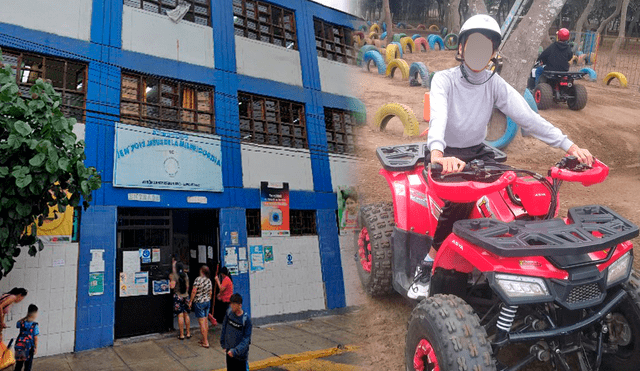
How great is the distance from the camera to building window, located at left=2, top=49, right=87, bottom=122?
8.69 m

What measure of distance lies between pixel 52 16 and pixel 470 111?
28.8ft

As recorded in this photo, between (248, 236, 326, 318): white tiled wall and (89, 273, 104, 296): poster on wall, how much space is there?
3132 mm

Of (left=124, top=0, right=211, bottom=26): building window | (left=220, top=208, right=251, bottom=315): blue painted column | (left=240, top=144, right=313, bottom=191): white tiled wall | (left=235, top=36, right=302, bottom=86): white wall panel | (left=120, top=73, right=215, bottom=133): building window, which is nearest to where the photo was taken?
(left=120, top=73, right=215, bottom=133): building window

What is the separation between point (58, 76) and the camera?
9.15 m

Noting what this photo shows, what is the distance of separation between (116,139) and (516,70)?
7.64 m

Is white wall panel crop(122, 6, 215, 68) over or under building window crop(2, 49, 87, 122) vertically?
over

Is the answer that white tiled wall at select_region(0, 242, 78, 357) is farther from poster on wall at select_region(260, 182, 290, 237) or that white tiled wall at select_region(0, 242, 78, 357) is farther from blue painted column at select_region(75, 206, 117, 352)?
poster on wall at select_region(260, 182, 290, 237)

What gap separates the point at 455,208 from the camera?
2.65m

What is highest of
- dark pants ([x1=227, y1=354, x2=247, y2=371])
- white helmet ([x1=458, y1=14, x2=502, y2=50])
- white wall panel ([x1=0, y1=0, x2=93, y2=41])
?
white wall panel ([x1=0, y1=0, x2=93, y2=41])

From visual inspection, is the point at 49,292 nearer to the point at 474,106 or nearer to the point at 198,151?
the point at 198,151

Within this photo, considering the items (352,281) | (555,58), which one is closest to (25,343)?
(352,281)

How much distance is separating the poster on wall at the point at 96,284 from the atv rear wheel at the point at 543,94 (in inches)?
308

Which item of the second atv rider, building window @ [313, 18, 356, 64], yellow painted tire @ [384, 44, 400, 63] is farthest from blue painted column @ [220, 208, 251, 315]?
the second atv rider

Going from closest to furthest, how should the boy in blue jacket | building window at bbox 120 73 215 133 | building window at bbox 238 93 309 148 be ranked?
the boy in blue jacket
building window at bbox 120 73 215 133
building window at bbox 238 93 309 148
